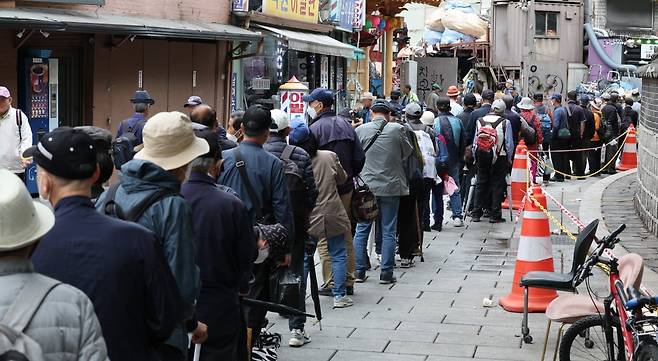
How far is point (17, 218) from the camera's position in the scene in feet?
11.4

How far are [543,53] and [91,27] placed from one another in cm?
3042

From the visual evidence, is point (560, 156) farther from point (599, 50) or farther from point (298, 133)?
point (599, 50)

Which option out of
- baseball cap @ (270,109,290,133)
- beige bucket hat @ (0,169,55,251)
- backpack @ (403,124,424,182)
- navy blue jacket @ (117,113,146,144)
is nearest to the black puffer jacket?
baseball cap @ (270,109,290,133)

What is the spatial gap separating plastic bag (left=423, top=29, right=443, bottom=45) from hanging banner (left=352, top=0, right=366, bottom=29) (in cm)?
1769

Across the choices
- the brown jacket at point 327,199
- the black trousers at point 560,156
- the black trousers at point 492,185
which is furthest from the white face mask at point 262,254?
the black trousers at point 560,156

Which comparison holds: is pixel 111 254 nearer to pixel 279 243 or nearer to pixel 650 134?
pixel 279 243

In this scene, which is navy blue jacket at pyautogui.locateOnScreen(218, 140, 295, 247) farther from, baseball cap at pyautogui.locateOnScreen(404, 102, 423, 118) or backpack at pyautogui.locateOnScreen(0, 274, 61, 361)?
baseball cap at pyautogui.locateOnScreen(404, 102, 423, 118)

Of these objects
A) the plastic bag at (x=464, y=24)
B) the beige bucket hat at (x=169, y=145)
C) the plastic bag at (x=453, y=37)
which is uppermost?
the plastic bag at (x=464, y=24)

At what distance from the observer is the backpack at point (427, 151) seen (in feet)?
45.0

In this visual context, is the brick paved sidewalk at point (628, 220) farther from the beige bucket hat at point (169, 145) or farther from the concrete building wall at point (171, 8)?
the concrete building wall at point (171, 8)

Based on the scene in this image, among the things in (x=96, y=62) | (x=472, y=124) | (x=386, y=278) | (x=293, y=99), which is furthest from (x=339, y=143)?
(x=96, y=62)

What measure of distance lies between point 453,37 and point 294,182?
40164 millimetres

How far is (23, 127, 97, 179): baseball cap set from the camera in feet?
13.5

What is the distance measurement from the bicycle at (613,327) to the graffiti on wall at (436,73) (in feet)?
103
